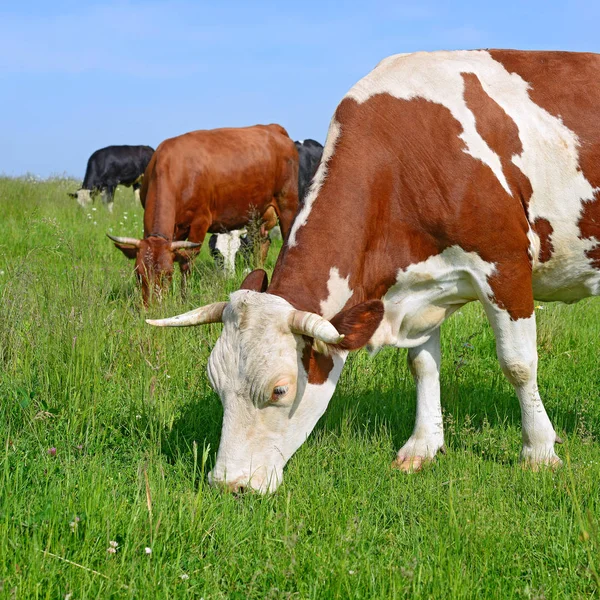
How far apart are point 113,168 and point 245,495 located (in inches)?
903

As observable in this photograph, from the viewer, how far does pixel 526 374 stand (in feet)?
15.5

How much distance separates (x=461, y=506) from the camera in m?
3.75

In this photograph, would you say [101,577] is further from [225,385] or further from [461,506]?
[461,506]

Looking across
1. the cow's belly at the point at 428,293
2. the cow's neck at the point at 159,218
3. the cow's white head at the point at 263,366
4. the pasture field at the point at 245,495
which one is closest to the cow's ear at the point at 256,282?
the cow's white head at the point at 263,366

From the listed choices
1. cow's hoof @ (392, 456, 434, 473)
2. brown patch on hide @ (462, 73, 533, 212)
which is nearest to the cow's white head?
cow's hoof @ (392, 456, 434, 473)

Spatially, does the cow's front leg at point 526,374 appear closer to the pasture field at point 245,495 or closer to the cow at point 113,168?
the pasture field at point 245,495

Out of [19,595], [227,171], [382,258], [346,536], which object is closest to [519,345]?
[382,258]

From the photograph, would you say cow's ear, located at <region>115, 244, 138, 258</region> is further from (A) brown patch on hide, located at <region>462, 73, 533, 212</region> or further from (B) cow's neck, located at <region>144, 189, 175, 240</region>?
(A) brown patch on hide, located at <region>462, 73, 533, 212</region>

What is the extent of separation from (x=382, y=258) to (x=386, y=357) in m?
2.24

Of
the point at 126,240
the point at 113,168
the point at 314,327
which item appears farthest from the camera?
the point at 113,168

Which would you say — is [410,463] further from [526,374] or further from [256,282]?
[256,282]

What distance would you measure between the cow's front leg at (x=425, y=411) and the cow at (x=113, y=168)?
66.8ft

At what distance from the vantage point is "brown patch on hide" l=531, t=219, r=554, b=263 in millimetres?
4691

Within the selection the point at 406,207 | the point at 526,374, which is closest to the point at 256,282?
the point at 406,207
